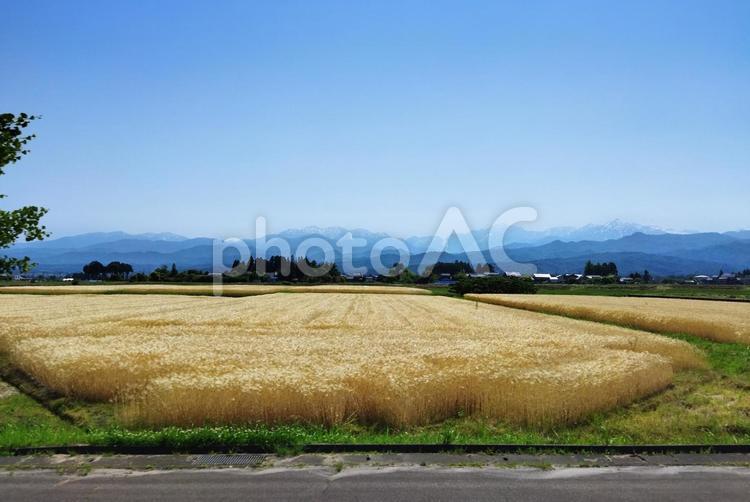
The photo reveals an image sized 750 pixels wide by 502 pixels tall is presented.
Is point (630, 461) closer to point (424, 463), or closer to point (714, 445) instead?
point (714, 445)

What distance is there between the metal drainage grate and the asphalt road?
1.22 feet

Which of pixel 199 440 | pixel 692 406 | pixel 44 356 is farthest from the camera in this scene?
pixel 44 356

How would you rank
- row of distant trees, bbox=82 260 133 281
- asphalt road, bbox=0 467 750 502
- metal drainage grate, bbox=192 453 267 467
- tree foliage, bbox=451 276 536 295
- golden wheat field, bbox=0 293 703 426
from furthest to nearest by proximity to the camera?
row of distant trees, bbox=82 260 133 281, tree foliage, bbox=451 276 536 295, golden wheat field, bbox=0 293 703 426, metal drainage grate, bbox=192 453 267 467, asphalt road, bbox=0 467 750 502

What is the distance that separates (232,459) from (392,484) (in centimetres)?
283

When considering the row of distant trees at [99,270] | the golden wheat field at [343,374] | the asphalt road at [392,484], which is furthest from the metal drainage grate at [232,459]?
the row of distant trees at [99,270]

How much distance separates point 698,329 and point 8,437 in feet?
109

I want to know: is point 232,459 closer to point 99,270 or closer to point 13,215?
point 13,215

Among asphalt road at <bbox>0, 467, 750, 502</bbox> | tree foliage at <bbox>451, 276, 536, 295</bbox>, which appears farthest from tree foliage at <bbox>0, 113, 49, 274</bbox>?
tree foliage at <bbox>451, 276, 536, 295</bbox>

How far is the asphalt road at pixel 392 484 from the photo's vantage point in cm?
782

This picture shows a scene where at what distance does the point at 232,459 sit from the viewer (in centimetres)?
935

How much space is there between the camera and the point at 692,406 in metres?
14.5

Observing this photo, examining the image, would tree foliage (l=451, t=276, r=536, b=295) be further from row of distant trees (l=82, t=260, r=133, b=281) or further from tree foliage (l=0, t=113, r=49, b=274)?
row of distant trees (l=82, t=260, r=133, b=281)

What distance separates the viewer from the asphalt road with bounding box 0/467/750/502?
782cm

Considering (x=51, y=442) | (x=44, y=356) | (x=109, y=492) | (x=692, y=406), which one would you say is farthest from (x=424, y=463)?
(x=44, y=356)
